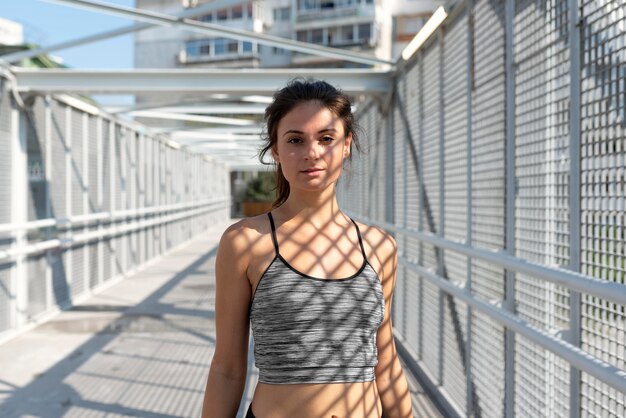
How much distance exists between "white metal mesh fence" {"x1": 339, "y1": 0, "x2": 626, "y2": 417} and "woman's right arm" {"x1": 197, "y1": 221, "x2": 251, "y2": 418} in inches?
37.9

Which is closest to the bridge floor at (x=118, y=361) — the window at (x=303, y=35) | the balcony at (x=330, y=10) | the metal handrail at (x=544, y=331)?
the metal handrail at (x=544, y=331)

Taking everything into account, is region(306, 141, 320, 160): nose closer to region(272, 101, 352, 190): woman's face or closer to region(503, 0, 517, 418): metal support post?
region(272, 101, 352, 190): woman's face

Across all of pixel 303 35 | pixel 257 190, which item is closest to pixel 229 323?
pixel 257 190

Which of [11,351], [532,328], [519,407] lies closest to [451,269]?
[519,407]

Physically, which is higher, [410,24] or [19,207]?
[410,24]

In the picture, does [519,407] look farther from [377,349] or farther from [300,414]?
[300,414]

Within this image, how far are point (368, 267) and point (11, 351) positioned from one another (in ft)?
18.2

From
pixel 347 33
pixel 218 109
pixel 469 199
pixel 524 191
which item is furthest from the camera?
pixel 347 33

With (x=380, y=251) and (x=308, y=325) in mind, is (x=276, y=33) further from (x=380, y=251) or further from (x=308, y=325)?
(x=308, y=325)

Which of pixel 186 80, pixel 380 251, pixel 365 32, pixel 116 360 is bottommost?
pixel 116 360

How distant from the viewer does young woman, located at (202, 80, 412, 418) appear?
1.51 meters

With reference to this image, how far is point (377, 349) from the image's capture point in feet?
5.58

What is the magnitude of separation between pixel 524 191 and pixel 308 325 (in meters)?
1.88

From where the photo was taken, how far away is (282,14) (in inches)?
1722
